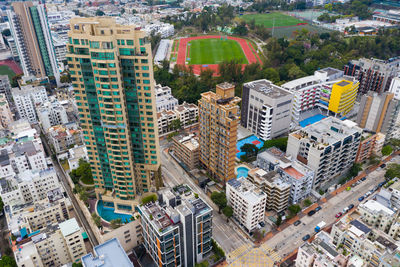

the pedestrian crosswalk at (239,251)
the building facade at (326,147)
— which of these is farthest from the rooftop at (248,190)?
the building facade at (326,147)

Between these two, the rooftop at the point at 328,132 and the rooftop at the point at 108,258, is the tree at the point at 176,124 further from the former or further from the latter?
the rooftop at the point at 108,258

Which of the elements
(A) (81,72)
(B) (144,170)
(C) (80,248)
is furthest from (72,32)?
(C) (80,248)

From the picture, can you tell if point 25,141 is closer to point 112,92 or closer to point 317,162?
point 112,92

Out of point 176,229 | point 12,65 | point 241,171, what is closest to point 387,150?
point 241,171

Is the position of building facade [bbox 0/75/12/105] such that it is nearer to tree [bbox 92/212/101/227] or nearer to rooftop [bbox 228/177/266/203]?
tree [bbox 92/212/101/227]

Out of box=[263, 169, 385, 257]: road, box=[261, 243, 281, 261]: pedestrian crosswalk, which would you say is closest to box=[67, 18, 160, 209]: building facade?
box=[261, 243, 281, 261]: pedestrian crosswalk

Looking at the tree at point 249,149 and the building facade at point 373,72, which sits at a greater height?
the building facade at point 373,72
